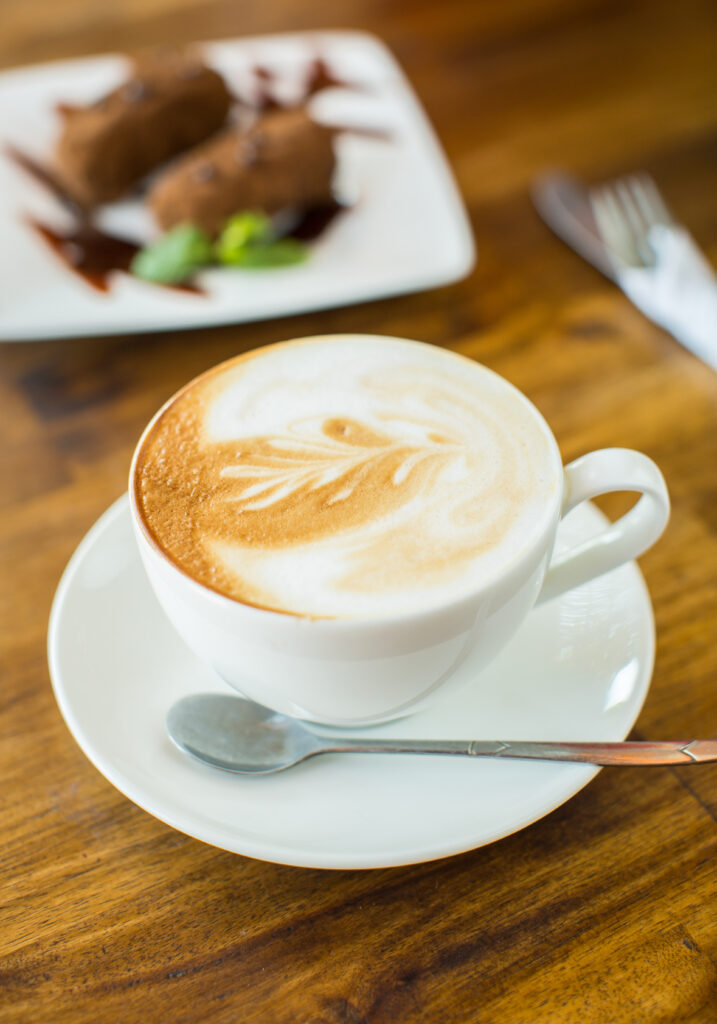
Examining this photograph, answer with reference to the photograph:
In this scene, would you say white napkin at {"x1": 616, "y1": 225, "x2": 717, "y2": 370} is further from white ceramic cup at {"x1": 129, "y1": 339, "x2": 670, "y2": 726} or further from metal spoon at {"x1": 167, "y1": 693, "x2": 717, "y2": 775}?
metal spoon at {"x1": 167, "y1": 693, "x2": 717, "y2": 775}

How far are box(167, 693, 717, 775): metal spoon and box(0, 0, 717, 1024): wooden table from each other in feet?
0.23

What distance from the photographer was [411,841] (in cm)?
61

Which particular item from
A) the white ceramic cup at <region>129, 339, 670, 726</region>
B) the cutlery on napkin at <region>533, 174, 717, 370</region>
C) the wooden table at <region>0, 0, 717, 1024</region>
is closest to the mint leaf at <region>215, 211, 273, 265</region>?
the wooden table at <region>0, 0, 717, 1024</region>

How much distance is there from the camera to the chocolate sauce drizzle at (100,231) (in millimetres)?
1254

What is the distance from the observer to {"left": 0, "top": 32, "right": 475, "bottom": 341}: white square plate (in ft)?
3.76

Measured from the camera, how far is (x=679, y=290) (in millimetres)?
1193

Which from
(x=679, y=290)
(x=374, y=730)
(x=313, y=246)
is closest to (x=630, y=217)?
(x=679, y=290)

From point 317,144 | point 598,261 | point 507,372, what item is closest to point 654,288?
point 598,261

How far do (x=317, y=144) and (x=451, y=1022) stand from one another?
1.17 m

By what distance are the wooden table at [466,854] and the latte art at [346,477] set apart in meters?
0.22

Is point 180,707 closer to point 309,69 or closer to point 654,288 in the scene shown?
point 654,288

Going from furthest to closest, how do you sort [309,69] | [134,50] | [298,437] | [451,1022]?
[134,50] < [309,69] < [298,437] < [451,1022]

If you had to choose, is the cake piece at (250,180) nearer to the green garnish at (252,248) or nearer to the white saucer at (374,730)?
the green garnish at (252,248)

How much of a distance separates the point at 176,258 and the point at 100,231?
219 millimetres
